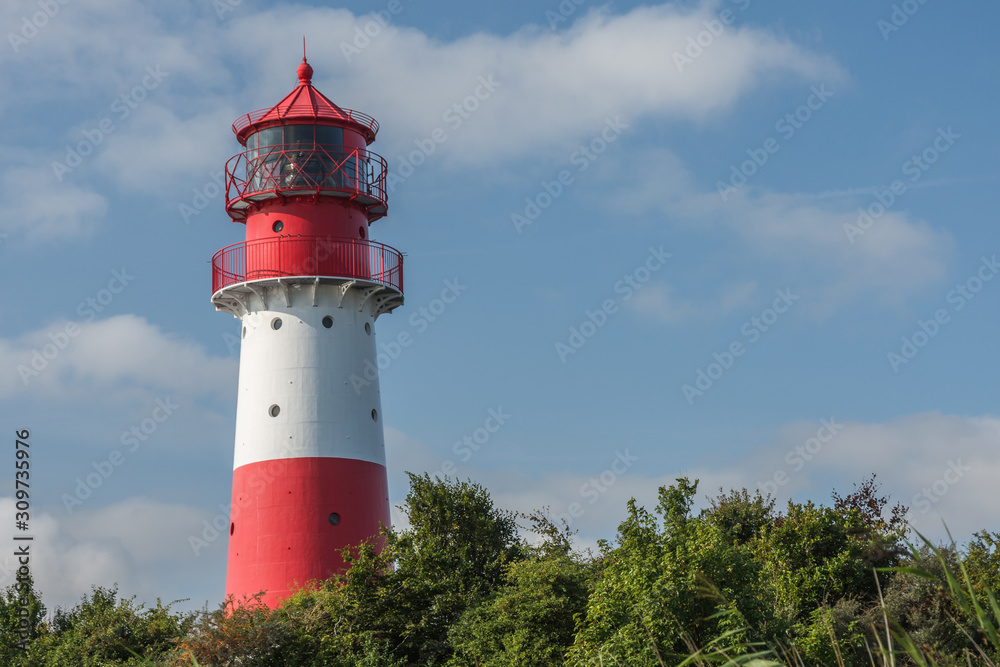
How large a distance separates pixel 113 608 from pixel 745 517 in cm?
1797

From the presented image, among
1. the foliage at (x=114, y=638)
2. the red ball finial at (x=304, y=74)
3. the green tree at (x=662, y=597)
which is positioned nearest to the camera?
the green tree at (x=662, y=597)

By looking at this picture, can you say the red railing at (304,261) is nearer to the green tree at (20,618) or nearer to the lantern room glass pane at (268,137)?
the lantern room glass pane at (268,137)

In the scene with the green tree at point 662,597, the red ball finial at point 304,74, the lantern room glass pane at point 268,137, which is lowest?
the green tree at point 662,597

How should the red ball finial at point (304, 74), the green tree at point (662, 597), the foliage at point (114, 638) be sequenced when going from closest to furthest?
the green tree at point (662, 597)
the foliage at point (114, 638)
the red ball finial at point (304, 74)

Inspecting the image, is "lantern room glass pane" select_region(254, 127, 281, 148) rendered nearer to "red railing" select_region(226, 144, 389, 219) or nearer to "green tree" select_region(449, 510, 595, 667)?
"red railing" select_region(226, 144, 389, 219)

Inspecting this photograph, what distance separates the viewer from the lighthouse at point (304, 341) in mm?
28547

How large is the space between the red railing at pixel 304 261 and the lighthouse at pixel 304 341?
0.13ft

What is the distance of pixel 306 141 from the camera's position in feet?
101

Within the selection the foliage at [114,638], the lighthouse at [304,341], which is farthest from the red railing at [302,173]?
the foliage at [114,638]

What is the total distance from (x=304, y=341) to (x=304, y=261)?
2.23m

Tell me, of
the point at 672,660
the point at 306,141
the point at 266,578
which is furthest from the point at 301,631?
the point at 306,141

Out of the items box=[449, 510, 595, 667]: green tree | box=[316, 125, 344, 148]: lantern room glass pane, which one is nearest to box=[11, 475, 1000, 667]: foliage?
box=[449, 510, 595, 667]: green tree

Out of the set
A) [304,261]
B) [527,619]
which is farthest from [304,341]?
[527,619]

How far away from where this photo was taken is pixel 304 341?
97.2 ft
